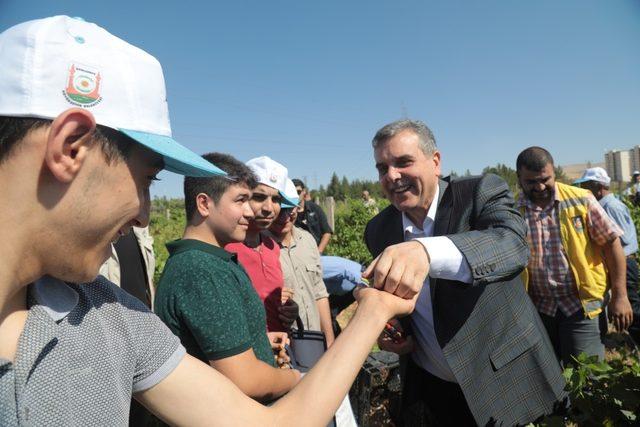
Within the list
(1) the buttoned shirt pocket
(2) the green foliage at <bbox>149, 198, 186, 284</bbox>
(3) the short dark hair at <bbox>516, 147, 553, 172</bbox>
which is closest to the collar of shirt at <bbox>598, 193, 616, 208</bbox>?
(3) the short dark hair at <bbox>516, 147, 553, 172</bbox>

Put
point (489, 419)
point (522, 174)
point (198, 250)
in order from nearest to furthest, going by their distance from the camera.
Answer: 1. point (198, 250)
2. point (489, 419)
3. point (522, 174)

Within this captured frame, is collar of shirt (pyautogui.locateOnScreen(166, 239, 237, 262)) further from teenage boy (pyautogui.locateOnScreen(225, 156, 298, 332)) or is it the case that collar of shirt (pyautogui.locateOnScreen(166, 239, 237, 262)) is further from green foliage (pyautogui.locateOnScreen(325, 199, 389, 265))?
green foliage (pyautogui.locateOnScreen(325, 199, 389, 265))

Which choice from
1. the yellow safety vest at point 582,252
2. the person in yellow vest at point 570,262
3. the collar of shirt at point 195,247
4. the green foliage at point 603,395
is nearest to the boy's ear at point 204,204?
the collar of shirt at point 195,247

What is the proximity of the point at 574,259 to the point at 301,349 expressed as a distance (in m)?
2.52

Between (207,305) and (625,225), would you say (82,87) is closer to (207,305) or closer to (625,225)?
(207,305)

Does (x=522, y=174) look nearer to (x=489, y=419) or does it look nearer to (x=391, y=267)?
(x=489, y=419)

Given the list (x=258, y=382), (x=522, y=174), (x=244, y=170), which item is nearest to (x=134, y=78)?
(x=258, y=382)

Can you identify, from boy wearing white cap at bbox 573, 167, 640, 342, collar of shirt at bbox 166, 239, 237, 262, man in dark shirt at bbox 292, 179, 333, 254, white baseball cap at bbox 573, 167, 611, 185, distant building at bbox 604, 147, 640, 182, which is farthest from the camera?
distant building at bbox 604, 147, 640, 182

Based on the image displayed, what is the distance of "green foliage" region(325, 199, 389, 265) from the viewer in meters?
13.5

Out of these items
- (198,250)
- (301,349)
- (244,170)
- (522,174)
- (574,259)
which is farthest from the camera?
(522,174)

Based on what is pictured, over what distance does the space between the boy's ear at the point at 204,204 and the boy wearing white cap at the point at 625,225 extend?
15.5 ft

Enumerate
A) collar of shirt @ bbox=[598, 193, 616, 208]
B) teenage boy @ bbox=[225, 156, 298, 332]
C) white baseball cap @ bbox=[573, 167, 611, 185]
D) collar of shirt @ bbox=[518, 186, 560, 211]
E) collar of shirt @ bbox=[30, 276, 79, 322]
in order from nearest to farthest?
1. collar of shirt @ bbox=[30, 276, 79, 322]
2. teenage boy @ bbox=[225, 156, 298, 332]
3. collar of shirt @ bbox=[518, 186, 560, 211]
4. collar of shirt @ bbox=[598, 193, 616, 208]
5. white baseball cap @ bbox=[573, 167, 611, 185]

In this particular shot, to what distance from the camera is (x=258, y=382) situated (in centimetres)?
180

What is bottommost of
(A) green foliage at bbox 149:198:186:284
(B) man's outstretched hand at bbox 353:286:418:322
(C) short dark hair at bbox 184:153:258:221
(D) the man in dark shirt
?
(A) green foliage at bbox 149:198:186:284
